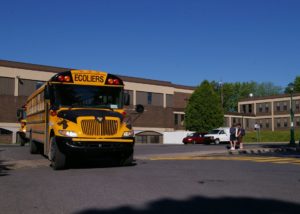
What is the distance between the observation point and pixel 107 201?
748 cm

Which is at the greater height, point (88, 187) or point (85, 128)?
point (85, 128)

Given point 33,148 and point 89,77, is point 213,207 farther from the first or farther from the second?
point 33,148

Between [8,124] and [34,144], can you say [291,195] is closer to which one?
[34,144]

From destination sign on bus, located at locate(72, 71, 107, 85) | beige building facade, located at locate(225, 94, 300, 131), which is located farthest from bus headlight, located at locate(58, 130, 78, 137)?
beige building facade, located at locate(225, 94, 300, 131)

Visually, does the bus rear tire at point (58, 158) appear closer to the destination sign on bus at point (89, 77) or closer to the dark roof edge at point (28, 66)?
the destination sign on bus at point (89, 77)

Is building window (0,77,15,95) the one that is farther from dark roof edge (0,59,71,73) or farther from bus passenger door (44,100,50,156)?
bus passenger door (44,100,50,156)

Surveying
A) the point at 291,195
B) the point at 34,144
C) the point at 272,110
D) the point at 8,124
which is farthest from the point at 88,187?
the point at 272,110

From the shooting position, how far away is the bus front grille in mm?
12305

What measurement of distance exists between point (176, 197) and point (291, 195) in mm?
2328

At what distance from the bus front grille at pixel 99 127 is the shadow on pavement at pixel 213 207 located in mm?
5279

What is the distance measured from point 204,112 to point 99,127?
47721 millimetres

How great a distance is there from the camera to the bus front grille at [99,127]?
12305 millimetres

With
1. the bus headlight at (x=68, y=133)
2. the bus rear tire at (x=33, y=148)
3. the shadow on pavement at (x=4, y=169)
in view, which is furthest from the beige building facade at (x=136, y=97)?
the bus headlight at (x=68, y=133)

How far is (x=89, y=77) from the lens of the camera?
13.8m
